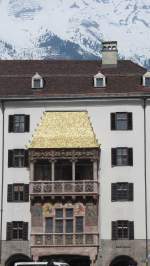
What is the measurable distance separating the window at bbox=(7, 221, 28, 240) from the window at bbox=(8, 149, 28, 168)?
5449 millimetres

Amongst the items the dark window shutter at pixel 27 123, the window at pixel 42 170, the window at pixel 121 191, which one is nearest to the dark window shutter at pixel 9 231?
the window at pixel 42 170

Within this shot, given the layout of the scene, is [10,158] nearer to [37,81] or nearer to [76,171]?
[76,171]

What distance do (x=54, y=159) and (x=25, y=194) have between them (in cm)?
428

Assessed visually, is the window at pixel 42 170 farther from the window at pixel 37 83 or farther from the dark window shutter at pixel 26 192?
the window at pixel 37 83

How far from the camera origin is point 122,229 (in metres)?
69.6

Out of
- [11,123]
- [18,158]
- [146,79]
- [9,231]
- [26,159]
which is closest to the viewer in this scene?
[9,231]

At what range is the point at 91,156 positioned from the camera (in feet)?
230

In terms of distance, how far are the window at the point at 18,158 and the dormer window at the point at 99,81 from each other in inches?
376

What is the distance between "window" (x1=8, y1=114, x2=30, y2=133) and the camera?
72456 mm

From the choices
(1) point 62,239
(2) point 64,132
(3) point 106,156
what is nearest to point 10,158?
(2) point 64,132

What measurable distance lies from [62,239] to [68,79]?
16.5 metres

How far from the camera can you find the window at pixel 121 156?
2788 inches

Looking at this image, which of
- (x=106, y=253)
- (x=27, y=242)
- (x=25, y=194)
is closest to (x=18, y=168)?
(x=25, y=194)

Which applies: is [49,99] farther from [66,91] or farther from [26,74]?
[26,74]
